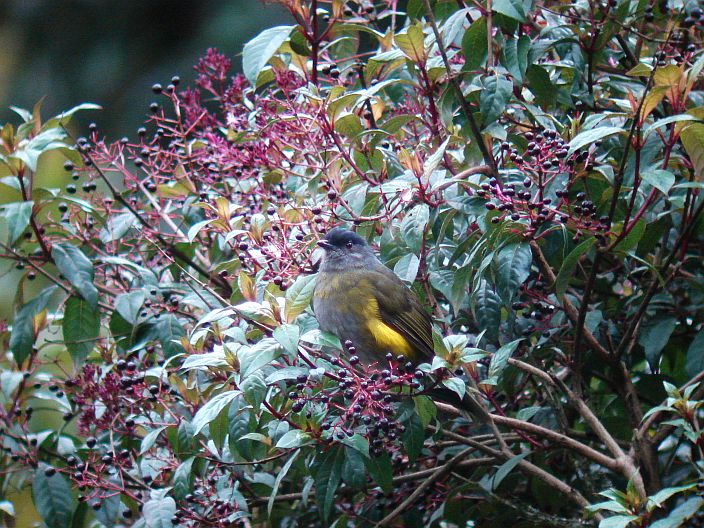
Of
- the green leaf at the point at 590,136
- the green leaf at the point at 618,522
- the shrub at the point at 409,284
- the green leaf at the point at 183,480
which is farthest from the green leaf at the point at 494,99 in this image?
the green leaf at the point at 183,480

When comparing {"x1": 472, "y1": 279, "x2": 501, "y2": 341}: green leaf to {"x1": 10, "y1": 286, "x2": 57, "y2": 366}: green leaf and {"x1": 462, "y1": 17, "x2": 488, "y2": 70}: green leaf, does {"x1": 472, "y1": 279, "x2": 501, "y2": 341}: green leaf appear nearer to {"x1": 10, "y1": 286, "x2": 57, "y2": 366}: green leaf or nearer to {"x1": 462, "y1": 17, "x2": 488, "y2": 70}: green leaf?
{"x1": 462, "y1": 17, "x2": 488, "y2": 70}: green leaf

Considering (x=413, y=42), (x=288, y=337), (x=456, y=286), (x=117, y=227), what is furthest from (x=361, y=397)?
(x=117, y=227)

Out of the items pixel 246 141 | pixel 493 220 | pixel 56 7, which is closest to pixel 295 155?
pixel 246 141

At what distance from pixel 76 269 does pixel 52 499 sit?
85 cm

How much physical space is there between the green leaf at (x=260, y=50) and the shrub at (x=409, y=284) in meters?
0.01

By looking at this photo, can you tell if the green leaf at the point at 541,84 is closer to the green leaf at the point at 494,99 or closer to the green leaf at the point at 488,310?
the green leaf at the point at 494,99

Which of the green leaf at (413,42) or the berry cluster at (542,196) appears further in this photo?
the green leaf at (413,42)

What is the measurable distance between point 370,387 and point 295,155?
120 cm

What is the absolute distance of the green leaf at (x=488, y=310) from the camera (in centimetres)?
260

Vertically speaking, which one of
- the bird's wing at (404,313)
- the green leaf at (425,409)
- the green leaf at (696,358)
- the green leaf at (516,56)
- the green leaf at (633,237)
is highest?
the green leaf at (516,56)

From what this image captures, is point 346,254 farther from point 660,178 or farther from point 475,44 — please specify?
point 660,178

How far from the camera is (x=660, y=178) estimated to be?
87.8 inches

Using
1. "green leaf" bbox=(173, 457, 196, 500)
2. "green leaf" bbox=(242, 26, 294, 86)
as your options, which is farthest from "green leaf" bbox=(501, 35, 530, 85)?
"green leaf" bbox=(173, 457, 196, 500)

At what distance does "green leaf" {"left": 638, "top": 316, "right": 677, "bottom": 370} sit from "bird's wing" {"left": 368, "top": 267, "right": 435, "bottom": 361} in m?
0.71
